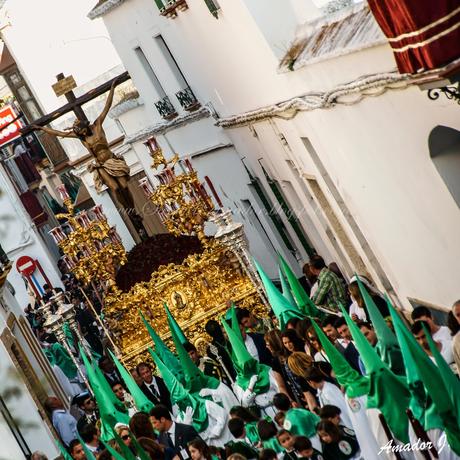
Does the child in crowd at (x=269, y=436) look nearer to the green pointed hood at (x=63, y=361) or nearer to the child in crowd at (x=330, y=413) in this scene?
the child in crowd at (x=330, y=413)

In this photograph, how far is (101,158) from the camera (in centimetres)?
2969

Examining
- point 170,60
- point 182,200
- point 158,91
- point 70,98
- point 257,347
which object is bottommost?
point 257,347

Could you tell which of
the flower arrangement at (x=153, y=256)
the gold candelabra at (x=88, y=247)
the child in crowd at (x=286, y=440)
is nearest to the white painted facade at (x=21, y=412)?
the gold candelabra at (x=88, y=247)

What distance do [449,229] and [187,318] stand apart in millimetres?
7571

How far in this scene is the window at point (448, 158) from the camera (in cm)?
1588

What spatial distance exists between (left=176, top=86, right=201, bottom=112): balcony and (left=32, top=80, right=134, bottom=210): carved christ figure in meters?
3.64

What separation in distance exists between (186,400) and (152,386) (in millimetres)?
3079

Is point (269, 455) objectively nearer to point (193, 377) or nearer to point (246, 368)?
point (246, 368)

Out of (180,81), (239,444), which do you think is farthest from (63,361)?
(239,444)

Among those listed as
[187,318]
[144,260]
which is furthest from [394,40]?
[144,260]

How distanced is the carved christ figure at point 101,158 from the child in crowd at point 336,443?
626 inches

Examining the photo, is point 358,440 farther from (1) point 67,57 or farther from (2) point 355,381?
(1) point 67,57

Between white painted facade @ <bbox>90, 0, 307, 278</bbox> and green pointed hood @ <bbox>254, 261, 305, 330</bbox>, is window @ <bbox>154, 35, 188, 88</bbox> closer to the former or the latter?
white painted facade @ <bbox>90, 0, 307, 278</bbox>

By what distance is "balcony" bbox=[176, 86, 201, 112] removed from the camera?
33719 mm
